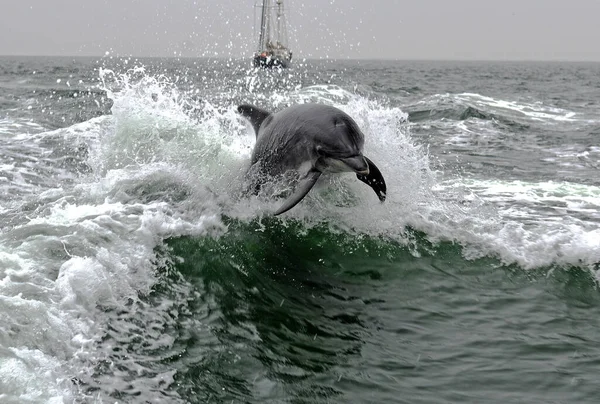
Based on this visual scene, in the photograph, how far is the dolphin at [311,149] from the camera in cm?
700

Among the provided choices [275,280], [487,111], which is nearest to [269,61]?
[487,111]

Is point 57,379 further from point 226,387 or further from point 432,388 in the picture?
point 432,388

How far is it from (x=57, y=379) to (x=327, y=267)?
373cm

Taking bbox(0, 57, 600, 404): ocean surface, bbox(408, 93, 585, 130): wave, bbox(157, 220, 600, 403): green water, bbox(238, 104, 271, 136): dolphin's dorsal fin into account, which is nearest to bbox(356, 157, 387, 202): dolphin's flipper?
bbox(0, 57, 600, 404): ocean surface

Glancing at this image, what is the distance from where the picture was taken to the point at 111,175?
28.8ft

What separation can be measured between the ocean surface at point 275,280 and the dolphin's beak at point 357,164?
0.87 meters

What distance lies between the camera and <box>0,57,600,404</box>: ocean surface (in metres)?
4.61

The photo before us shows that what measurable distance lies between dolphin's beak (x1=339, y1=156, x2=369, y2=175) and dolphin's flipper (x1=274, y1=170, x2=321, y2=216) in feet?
1.32

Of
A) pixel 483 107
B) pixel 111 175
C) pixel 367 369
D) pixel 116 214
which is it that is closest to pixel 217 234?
pixel 116 214

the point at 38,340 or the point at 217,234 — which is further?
the point at 217,234

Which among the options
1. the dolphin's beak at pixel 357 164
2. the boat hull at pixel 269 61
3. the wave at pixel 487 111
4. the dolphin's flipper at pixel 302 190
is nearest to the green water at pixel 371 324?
the dolphin's flipper at pixel 302 190

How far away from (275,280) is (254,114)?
3205 mm

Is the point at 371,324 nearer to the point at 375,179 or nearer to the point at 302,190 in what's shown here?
the point at 302,190

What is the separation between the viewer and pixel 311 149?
24.2ft
